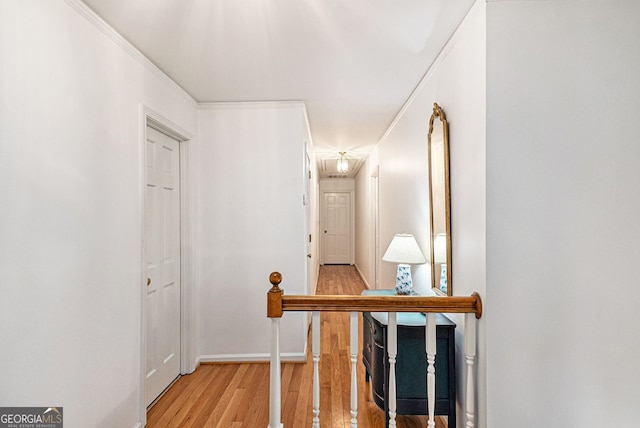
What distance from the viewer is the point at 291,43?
187 cm

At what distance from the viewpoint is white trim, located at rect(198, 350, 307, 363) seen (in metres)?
2.88

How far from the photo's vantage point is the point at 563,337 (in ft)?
4.63

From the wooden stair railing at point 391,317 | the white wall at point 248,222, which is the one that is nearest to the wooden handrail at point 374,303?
the wooden stair railing at point 391,317

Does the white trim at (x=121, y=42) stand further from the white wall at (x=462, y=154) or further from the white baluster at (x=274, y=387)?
the white wall at (x=462, y=154)

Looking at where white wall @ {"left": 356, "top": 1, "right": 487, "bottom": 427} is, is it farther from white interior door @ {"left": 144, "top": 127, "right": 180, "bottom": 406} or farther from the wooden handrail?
white interior door @ {"left": 144, "top": 127, "right": 180, "bottom": 406}

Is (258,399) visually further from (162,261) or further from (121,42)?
(121,42)

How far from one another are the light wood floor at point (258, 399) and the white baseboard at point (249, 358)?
0.04 meters

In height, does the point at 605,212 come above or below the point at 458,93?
below

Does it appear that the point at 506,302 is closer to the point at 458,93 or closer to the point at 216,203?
the point at 458,93

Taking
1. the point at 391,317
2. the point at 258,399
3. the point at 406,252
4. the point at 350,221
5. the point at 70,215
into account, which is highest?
the point at 70,215

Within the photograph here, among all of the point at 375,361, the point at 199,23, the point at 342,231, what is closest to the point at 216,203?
the point at 199,23

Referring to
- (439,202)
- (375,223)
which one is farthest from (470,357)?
(375,223)

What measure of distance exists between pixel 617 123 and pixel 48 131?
2535 millimetres

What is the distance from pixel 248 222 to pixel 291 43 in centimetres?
161
